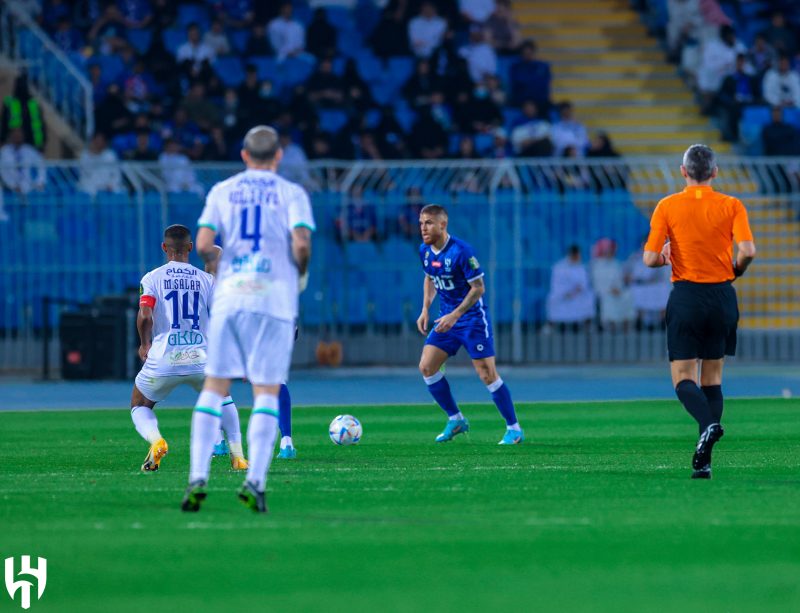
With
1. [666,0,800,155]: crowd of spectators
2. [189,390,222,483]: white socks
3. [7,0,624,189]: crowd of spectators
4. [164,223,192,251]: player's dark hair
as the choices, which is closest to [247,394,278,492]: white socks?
[189,390,222,483]: white socks

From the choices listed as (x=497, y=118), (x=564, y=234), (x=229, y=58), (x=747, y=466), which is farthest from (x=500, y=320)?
(x=747, y=466)

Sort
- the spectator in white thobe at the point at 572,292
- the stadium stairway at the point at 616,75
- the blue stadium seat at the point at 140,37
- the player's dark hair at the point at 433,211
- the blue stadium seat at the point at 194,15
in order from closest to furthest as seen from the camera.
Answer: the player's dark hair at the point at 433,211
the spectator in white thobe at the point at 572,292
the blue stadium seat at the point at 140,37
the blue stadium seat at the point at 194,15
the stadium stairway at the point at 616,75

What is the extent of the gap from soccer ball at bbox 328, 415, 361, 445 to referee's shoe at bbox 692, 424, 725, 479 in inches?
159

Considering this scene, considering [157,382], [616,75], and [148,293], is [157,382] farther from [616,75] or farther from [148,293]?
[616,75]

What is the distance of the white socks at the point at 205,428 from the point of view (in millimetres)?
8773

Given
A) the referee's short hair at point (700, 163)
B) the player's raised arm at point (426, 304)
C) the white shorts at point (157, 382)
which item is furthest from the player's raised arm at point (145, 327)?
the referee's short hair at point (700, 163)

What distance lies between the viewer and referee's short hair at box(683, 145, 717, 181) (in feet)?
35.4

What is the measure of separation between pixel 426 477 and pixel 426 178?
604 inches

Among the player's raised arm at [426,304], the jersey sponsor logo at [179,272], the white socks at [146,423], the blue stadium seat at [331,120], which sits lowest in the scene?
the white socks at [146,423]

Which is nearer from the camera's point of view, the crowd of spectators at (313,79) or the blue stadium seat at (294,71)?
the crowd of spectators at (313,79)

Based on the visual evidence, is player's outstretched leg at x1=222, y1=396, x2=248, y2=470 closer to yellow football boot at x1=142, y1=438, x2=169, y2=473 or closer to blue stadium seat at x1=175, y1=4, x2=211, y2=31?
yellow football boot at x1=142, y1=438, x2=169, y2=473

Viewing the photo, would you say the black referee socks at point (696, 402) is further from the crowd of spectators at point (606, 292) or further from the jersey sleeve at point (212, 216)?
the crowd of spectators at point (606, 292)

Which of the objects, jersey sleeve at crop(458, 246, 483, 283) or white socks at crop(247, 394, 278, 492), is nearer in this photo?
white socks at crop(247, 394, 278, 492)

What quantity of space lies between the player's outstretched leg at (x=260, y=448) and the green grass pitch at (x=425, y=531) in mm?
138
